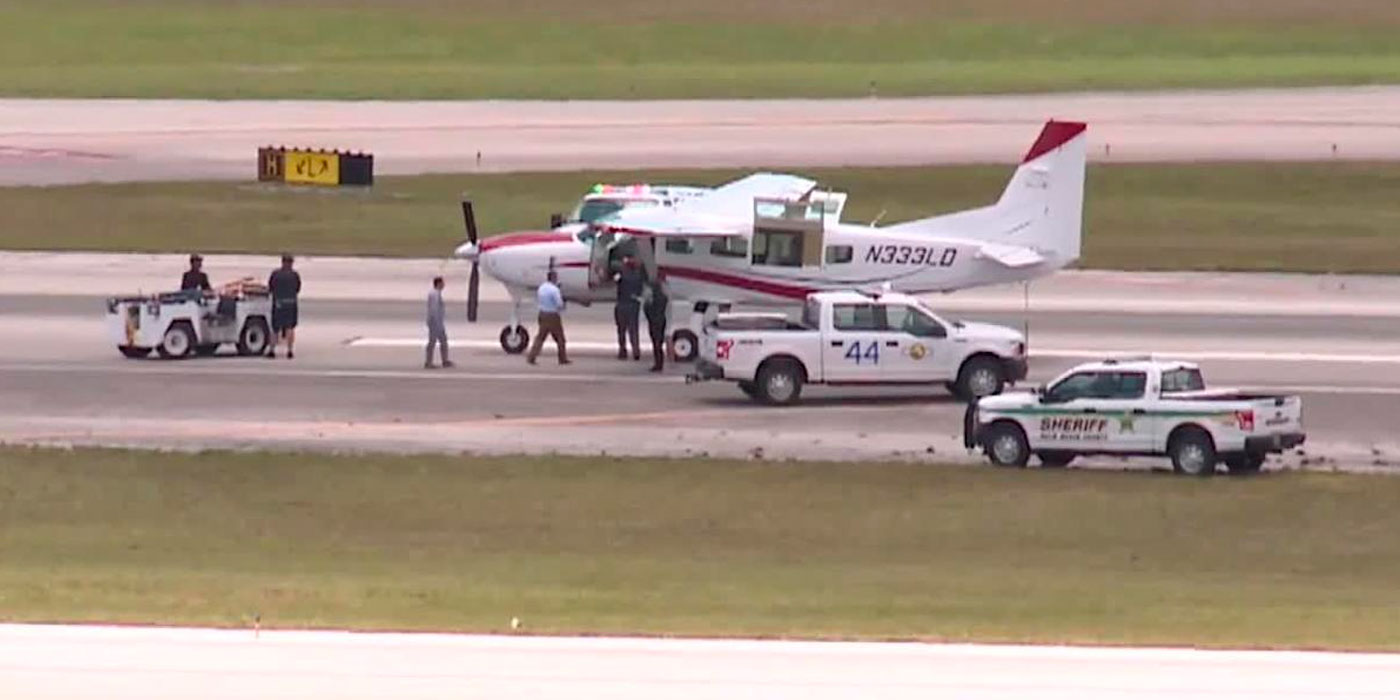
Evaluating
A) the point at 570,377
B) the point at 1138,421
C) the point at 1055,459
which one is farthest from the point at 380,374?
the point at 1138,421

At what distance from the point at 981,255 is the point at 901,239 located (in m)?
1.31

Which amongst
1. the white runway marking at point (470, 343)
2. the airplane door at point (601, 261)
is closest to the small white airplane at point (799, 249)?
the airplane door at point (601, 261)

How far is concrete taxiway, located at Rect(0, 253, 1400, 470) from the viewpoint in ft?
116

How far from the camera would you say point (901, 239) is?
43.9 metres

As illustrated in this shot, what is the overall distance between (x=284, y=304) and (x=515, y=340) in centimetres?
375

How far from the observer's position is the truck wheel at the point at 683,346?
42.9m

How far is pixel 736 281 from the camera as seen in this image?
44.1 meters

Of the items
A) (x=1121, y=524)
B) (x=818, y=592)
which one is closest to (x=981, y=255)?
(x=1121, y=524)

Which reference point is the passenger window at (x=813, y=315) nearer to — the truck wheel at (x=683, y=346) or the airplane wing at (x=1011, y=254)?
the truck wheel at (x=683, y=346)

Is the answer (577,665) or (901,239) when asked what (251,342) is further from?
(577,665)

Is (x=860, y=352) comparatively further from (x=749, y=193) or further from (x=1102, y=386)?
(x=749, y=193)

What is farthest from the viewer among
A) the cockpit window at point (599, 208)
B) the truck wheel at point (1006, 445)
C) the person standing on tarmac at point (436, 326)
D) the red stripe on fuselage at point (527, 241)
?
the cockpit window at point (599, 208)

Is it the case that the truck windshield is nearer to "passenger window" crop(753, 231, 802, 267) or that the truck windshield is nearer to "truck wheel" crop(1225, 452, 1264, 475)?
"truck wheel" crop(1225, 452, 1264, 475)

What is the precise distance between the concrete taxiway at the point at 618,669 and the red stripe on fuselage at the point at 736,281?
929 inches
